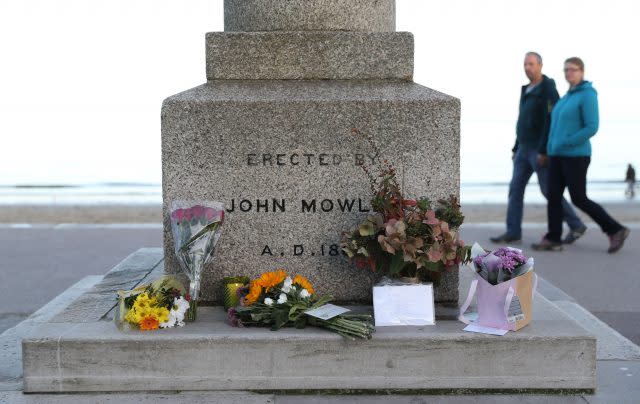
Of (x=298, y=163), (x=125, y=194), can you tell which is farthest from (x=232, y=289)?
(x=125, y=194)

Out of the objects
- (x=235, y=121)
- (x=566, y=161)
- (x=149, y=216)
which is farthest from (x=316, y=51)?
(x=149, y=216)

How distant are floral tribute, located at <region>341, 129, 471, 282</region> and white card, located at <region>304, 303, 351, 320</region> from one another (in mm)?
318

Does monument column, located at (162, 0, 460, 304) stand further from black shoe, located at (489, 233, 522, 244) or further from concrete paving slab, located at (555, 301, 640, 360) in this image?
black shoe, located at (489, 233, 522, 244)

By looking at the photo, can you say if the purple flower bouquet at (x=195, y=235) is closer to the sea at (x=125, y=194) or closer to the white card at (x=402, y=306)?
the white card at (x=402, y=306)

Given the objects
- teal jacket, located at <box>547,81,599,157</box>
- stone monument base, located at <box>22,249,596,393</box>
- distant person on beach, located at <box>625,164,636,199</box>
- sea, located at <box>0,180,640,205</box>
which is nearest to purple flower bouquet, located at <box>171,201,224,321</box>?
stone monument base, located at <box>22,249,596,393</box>

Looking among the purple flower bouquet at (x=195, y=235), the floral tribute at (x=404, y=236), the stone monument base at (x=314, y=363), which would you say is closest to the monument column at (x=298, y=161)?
the floral tribute at (x=404, y=236)

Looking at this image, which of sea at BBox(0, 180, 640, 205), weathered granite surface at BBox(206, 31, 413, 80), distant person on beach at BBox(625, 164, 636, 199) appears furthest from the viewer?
distant person on beach at BBox(625, 164, 636, 199)

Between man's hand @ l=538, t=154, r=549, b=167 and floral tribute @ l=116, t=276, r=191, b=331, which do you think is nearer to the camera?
floral tribute @ l=116, t=276, r=191, b=331

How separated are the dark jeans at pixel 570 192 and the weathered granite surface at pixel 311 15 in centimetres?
354

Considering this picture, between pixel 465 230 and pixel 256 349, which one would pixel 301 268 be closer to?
pixel 256 349

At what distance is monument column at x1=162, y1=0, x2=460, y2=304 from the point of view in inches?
171

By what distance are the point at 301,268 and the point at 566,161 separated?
404 centimetres

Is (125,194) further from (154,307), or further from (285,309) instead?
(285,309)

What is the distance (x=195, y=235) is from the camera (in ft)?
13.2
